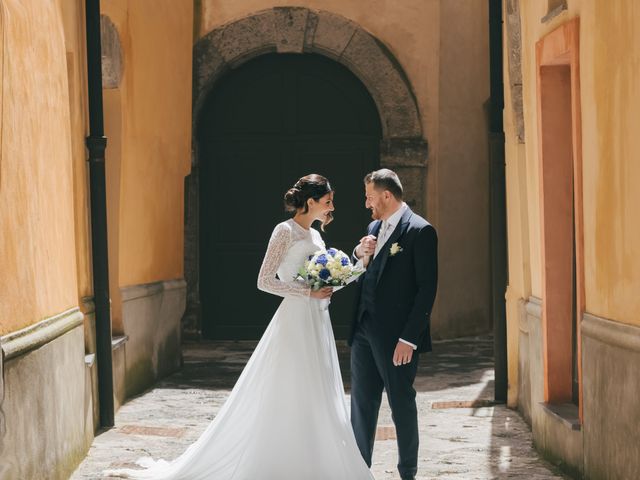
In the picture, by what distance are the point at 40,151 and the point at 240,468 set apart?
2064 millimetres

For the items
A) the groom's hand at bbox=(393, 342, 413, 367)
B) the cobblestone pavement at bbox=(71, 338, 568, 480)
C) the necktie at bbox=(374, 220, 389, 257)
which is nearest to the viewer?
the groom's hand at bbox=(393, 342, 413, 367)

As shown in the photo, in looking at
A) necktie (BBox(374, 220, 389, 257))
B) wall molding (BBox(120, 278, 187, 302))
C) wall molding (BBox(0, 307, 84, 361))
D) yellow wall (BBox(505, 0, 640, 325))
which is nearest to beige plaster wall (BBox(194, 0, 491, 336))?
wall molding (BBox(120, 278, 187, 302))

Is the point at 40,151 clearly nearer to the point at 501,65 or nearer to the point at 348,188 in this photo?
the point at 501,65

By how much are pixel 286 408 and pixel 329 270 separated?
2.64 feet

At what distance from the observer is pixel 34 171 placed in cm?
704

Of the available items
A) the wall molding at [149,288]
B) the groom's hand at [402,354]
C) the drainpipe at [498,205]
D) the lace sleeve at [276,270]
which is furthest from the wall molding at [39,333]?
the drainpipe at [498,205]

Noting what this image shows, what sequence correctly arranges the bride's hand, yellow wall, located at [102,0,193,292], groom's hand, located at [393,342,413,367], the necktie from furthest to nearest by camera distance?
yellow wall, located at [102,0,193,292] < the bride's hand < the necktie < groom's hand, located at [393,342,413,367]

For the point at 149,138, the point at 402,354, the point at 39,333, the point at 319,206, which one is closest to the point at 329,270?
the point at 319,206

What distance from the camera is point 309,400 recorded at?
728 centimetres

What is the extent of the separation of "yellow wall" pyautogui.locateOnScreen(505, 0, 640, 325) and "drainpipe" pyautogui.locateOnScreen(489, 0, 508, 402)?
122 inches

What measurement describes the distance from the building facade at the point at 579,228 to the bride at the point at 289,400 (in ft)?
4.50

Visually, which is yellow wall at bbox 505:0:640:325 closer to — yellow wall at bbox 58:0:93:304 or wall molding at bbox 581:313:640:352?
wall molding at bbox 581:313:640:352

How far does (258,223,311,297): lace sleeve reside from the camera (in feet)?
24.3

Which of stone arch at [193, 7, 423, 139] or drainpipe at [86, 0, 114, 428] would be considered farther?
stone arch at [193, 7, 423, 139]
